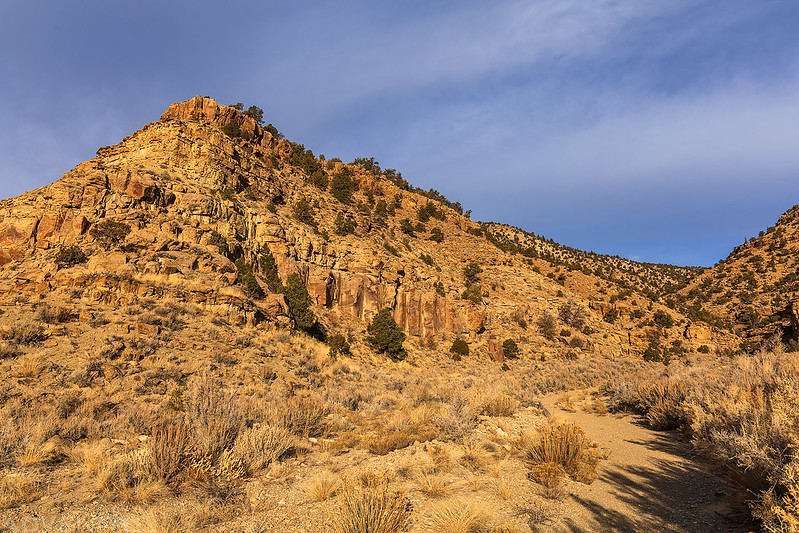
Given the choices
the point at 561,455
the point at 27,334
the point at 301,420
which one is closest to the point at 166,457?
the point at 301,420

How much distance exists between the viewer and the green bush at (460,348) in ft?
104

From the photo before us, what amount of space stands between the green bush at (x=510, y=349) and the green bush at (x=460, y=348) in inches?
139

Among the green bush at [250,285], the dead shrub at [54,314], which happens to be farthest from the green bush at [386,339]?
the dead shrub at [54,314]

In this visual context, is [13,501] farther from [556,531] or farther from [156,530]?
[556,531]

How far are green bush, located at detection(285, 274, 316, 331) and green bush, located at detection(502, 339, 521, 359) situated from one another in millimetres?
17815

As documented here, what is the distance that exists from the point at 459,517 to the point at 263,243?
27077mm

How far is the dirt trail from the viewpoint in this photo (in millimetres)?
5352

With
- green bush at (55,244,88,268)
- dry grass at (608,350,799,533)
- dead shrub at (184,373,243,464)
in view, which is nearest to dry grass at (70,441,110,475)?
dead shrub at (184,373,243,464)

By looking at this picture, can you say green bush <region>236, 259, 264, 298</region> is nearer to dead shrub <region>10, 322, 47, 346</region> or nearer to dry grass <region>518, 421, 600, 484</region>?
dead shrub <region>10, 322, 47, 346</region>

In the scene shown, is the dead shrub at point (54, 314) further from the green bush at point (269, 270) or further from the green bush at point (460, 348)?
the green bush at point (460, 348)

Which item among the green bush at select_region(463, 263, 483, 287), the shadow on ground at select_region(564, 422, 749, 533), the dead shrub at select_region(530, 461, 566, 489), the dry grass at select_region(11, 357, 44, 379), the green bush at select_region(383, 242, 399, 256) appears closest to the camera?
the shadow on ground at select_region(564, 422, 749, 533)

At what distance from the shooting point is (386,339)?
27.2 metres

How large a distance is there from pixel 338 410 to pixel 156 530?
28.0ft

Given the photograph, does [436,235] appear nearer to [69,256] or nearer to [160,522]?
[69,256]
